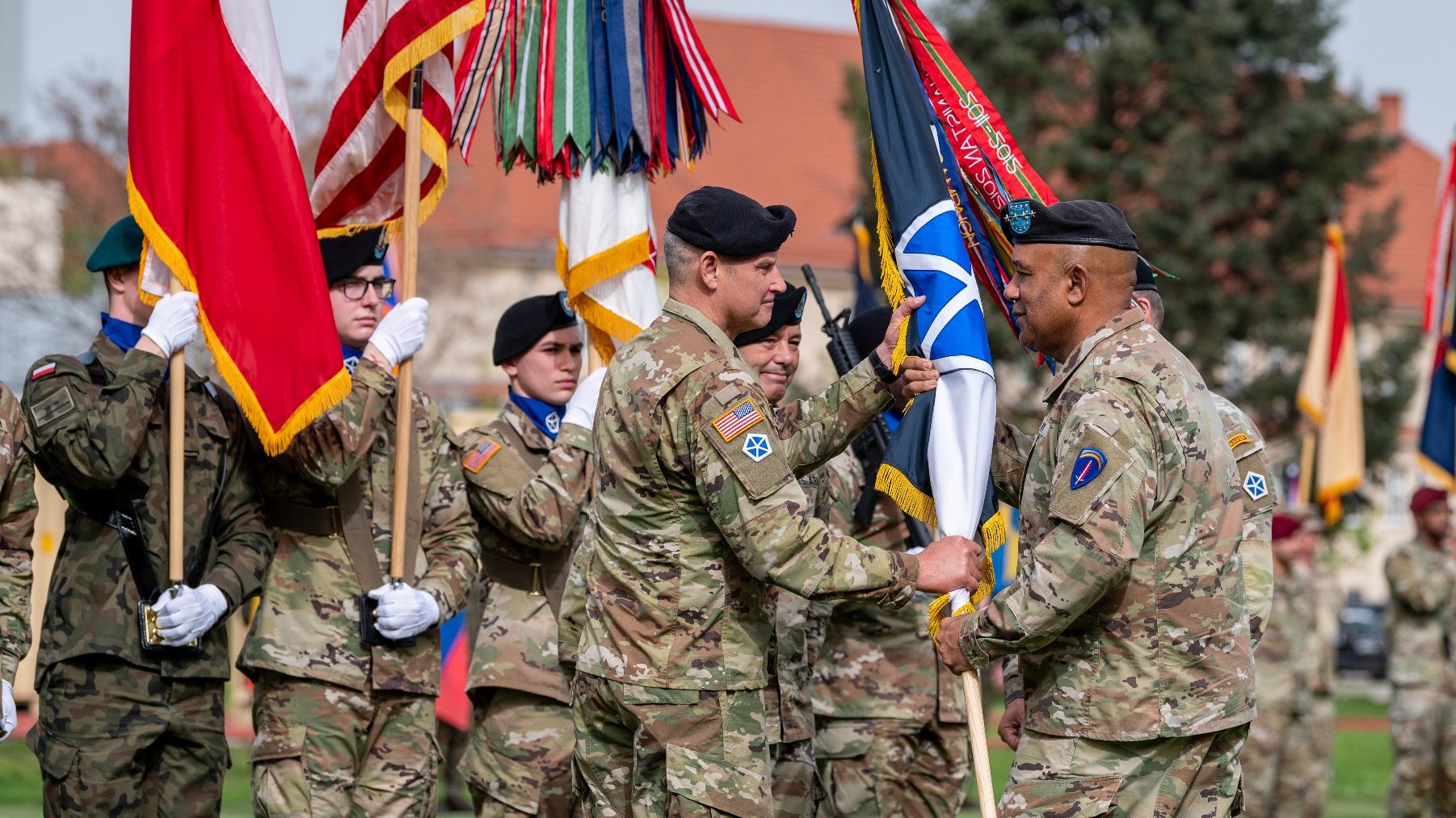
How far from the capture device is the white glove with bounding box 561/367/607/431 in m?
6.34

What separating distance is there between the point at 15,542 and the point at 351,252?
1.68m

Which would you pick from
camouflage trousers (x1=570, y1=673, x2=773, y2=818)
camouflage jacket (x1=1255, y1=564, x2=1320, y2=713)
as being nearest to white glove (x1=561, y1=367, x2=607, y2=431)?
camouflage trousers (x1=570, y1=673, x2=773, y2=818)

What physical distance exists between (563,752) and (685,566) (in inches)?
74.5

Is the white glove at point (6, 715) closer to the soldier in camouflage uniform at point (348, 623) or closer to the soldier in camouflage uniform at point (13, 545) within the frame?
→ the soldier in camouflage uniform at point (13, 545)

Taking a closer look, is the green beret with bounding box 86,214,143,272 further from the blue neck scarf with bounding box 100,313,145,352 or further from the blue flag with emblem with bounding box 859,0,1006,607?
the blue flag with emblem with bounding box 859,0,1006,607

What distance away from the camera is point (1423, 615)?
12742 millimetres

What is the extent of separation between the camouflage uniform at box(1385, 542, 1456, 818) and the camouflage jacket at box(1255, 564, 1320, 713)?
64 cm

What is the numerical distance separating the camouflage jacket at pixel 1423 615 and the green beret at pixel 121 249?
10.2 m

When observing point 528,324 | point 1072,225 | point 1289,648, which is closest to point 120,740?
point 528,324

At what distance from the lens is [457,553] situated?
6.31m

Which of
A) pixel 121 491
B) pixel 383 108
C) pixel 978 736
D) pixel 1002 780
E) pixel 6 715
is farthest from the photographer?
pixel 1002 780

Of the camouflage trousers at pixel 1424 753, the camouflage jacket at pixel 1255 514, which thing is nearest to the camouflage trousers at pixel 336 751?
the camouflage jacket at pixel 1255 514

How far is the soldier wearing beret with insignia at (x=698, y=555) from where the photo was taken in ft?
14.8

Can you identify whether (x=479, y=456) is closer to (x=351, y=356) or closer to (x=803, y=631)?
(x=351, y=356)
